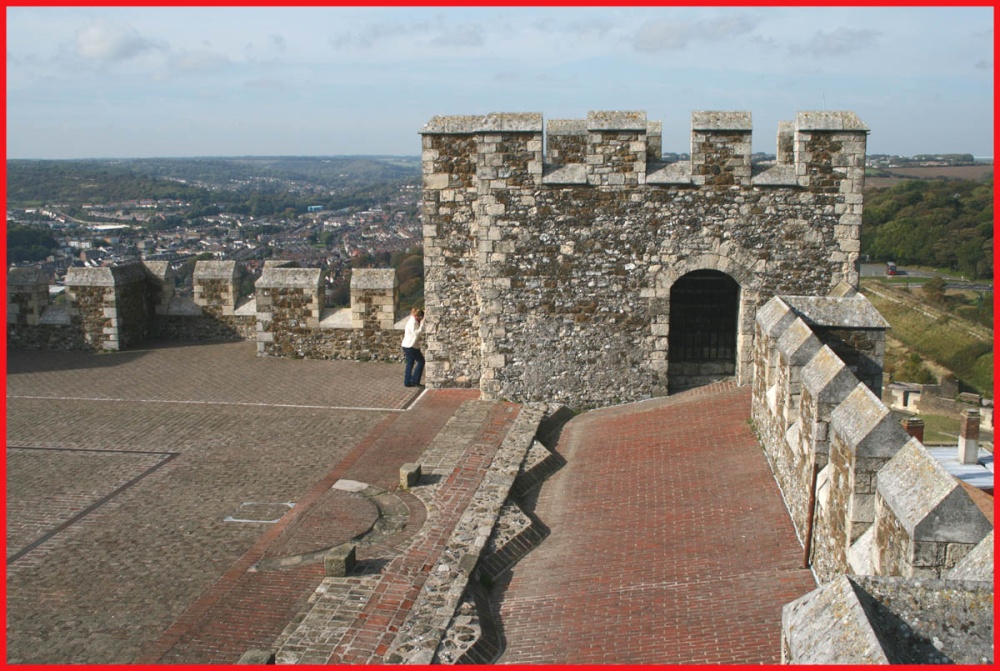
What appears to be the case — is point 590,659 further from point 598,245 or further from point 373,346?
point 373,346

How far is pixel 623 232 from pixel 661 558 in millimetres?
5637

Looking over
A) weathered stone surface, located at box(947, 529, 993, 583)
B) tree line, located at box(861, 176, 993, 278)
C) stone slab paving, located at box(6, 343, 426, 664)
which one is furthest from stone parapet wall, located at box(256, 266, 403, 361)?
tree line, located at box(861, 176, 993, 278)

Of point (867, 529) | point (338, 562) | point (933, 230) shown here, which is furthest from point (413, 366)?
point (933, 230)

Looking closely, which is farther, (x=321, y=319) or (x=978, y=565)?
(x=321, y=319)

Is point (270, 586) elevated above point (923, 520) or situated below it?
below

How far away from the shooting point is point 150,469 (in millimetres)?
10336

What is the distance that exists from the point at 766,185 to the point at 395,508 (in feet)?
21.5

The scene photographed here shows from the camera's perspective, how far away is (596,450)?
35.0ft

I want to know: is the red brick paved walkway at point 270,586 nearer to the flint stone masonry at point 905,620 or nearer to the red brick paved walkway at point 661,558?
the red brick paved walkway at point 661,558

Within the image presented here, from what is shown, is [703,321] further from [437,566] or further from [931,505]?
[931,505]

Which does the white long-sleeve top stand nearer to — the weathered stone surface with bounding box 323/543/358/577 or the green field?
the weathered stone surface with bounding box 323/543/358/577

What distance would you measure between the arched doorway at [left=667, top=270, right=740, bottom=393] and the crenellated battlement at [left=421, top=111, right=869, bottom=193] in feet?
6.07

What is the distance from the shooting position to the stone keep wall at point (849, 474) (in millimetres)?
4488

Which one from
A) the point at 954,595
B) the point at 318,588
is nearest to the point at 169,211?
the point at 318,588
